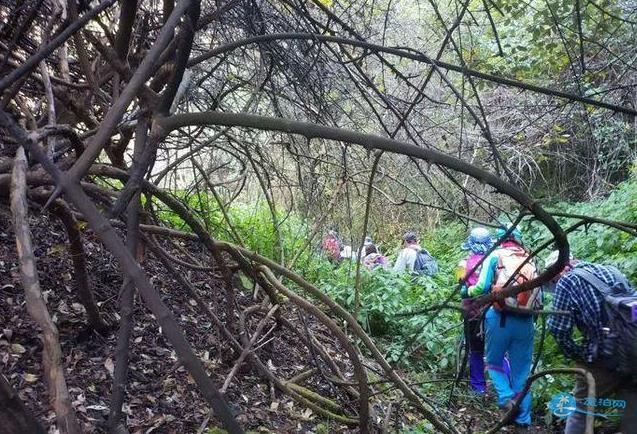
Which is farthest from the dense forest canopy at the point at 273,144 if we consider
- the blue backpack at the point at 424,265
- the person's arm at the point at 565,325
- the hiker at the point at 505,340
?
the person's arm at the point at 565,325

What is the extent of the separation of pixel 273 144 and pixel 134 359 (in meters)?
1.65

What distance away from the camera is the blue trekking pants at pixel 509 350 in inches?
189

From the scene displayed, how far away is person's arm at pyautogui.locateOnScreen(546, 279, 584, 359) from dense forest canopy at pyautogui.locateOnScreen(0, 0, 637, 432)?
0.60 meters

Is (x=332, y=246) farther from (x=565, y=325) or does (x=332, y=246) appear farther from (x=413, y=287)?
(x=565, y=325)

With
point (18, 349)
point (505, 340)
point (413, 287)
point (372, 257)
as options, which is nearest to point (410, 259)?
point (372, 257)

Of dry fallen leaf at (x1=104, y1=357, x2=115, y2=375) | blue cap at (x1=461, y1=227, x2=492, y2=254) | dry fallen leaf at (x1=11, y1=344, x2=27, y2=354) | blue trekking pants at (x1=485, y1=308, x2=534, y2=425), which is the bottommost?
dry fallen leaf at (x1=104, y1=357, x2=115, y2=375)

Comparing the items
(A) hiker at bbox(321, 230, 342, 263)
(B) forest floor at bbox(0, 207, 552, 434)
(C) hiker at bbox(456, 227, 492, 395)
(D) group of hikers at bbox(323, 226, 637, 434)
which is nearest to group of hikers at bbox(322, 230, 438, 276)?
(A) hiker at bbox(321, 230, 342, 263)

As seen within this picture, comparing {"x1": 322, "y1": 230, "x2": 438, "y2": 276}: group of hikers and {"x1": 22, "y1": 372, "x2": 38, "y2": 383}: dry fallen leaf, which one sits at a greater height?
{"x1": 322, "y1": 230, "x2": 438, "y2": 276}: group of hikers

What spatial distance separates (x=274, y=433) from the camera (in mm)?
3205

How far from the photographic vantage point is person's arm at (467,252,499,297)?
15.2 feet

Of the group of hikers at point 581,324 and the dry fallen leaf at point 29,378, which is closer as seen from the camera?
the dry fallen leaf at point 29,378

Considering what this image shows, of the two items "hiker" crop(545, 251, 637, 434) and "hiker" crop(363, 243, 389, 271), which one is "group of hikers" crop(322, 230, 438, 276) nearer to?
"hiker" crop(363, 243, 389, 271)

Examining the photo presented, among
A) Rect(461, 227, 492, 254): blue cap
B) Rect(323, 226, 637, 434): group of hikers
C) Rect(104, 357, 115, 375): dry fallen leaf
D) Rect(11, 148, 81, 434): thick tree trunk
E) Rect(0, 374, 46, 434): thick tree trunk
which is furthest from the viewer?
Rect(461, 227, 492, 254): blue cap

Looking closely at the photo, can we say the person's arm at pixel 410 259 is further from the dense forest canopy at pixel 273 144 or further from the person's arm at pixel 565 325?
the person's arm at pixel 565 325
